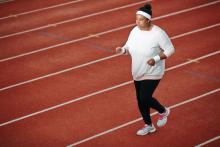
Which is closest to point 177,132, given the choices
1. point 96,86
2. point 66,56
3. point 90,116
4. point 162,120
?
point 162,120

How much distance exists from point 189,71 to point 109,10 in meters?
5.52

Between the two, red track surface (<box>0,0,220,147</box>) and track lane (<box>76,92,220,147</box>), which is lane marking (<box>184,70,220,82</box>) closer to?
red track surface (<box>0,0,220,147</box>)

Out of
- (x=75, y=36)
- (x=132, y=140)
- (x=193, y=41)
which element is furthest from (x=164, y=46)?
(x=75, y=36)

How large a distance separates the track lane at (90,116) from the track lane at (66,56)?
1833 mm

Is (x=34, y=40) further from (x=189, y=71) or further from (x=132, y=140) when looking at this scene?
(x=132, y=140)

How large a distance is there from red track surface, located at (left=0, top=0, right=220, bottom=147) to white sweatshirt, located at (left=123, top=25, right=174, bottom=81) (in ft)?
3.88

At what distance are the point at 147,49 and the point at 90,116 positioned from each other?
80.9 inches

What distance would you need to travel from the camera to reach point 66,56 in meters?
9.86

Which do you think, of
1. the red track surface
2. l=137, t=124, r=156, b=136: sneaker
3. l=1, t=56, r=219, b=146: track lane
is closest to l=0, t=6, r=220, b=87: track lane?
the red track surface

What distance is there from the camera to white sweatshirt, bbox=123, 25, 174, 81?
5531mm

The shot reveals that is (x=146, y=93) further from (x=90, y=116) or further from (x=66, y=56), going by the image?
(x=66, y=56)

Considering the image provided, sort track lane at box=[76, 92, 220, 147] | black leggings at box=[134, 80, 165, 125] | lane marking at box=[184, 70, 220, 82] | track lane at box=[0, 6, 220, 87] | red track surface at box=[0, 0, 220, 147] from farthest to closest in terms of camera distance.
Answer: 1. track lane at box=[0, 6, 220, 87]
2. lane marking at box=[184, 70, 220, 82]
3. red track surface at box=[0, 0, 220, 147]
4. track lane at box=[76, 92, 220, 147]
5. black leggings at box=[134, 80, 165, 125]

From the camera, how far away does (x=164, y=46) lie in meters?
5.52

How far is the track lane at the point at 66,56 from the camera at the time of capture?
29.8 feet
